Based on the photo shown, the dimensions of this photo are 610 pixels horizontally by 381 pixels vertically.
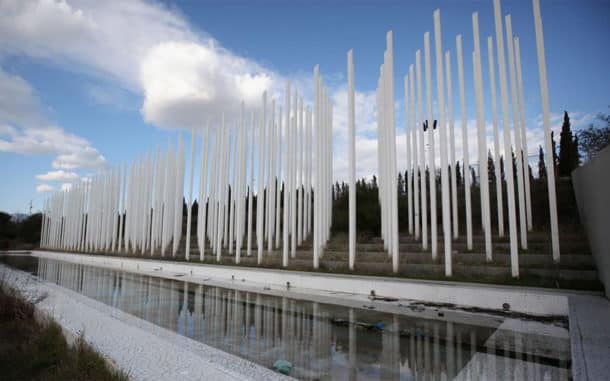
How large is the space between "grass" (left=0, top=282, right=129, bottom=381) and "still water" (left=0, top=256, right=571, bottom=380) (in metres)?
1.51

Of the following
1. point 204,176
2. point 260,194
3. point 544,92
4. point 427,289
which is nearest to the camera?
point 427,289

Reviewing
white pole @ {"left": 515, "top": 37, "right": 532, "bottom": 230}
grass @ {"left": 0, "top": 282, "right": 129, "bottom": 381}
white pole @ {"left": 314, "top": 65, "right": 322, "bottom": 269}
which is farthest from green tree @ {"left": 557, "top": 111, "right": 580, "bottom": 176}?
grass @ {"left": 0, "top": 282, "right": 129, "bottom": 381}

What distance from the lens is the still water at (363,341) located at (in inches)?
153

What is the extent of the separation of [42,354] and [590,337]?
A: 6809 mm

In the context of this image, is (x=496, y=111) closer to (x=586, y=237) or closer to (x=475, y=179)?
(x=586, y=237)

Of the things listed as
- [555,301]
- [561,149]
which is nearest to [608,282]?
[555,301]

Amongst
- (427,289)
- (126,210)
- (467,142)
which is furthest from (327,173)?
(126,210)

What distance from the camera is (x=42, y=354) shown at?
453cm

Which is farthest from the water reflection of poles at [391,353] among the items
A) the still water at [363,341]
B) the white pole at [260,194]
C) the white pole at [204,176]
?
the white pole at [204,176]

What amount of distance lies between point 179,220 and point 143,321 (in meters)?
17.7

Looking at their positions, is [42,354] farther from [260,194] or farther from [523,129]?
[523,129]

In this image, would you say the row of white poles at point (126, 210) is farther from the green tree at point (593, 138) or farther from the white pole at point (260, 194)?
the green tree at point (593, 138)

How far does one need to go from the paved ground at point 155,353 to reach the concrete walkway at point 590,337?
2.81 m

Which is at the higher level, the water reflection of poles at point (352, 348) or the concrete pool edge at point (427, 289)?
the concrete pool edge at point (427, 289)
